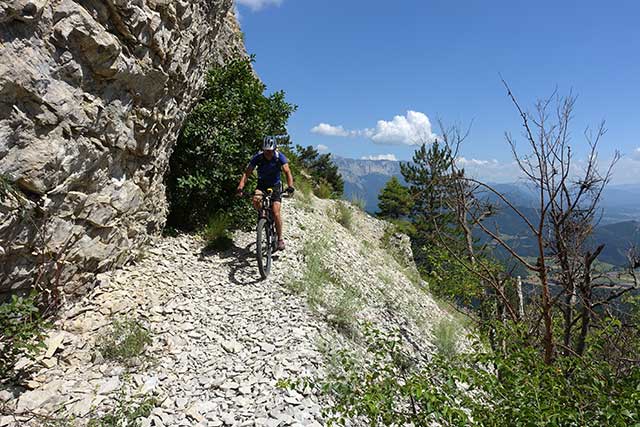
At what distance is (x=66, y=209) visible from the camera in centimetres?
490

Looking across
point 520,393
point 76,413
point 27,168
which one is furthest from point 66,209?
point 520,393

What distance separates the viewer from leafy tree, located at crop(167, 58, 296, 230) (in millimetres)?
8164

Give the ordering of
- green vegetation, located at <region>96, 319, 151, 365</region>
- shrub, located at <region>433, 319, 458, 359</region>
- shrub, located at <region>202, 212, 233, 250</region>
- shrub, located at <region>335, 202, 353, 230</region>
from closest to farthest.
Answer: green vegetation, located at <region>96, 319, 151, 365</region>
shrub, located at <region>433, 319, 458, 359</region>
shrub, located at <region>202, 212, 233, 250</region>
shrub, located at <region>335, 202, 353, 230</region>

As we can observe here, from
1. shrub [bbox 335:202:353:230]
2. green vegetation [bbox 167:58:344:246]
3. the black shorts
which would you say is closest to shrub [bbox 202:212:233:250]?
green vegetation [bbox 167:58:344:246]

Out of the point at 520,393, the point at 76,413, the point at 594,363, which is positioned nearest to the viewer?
the point at 520,393

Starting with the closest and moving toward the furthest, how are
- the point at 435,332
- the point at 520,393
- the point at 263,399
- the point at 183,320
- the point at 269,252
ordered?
the point at 520,393 < the point at 263,399 < the point at 183,320 < the point at 269,252 < the point at 435,332

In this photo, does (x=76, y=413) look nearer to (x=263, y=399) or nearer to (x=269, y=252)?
(x=263, y=399)

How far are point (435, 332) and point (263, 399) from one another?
195 inches

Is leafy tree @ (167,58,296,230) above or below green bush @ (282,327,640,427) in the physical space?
above

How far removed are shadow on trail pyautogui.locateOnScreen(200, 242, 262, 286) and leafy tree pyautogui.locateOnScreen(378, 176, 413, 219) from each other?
29484 millimetres

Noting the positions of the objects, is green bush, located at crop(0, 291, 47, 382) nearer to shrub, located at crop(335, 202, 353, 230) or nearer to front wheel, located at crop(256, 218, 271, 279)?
front wheel, located at crop(256, 218, 271, 279)

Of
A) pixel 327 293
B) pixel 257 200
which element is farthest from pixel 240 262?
pixel 327 293

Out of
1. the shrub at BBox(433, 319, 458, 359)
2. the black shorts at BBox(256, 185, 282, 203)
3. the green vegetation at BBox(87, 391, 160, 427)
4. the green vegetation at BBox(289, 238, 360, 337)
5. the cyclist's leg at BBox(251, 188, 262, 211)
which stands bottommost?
the shrub at BBox(433, 319, 458, 359)

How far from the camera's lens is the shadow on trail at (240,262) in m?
6.97
